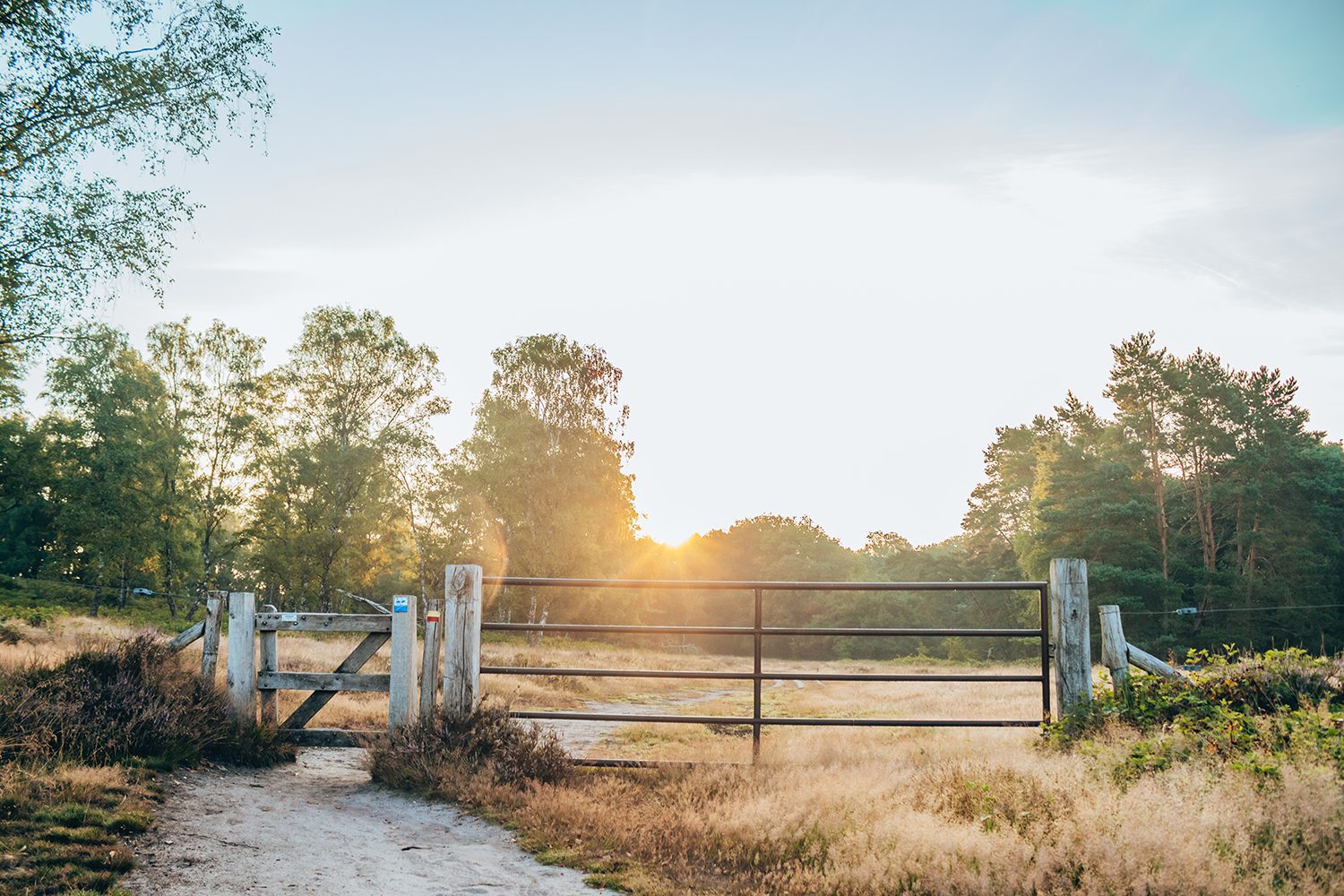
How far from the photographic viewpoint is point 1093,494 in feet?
156

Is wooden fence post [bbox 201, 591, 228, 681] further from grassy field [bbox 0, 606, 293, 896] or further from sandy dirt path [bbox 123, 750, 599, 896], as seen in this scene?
sandy dirt path [bbox 123, 750, 599, 896]

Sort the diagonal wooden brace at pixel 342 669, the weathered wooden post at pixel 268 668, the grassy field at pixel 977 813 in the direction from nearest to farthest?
the grassy field at pixel 977 813 → the diagonal wooden brace at pixel 342 669 → the weathered wooden post at pixel 268 668

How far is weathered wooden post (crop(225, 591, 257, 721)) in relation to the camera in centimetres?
873

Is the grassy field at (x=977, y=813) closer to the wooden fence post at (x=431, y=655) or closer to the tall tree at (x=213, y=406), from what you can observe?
the wooden fence post at (x=431, y=655)

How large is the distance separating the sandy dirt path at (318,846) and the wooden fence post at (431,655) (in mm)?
890

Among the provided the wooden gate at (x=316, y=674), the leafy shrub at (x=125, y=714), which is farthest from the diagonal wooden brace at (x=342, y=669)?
the leafy shrub at (x=125, y=714)

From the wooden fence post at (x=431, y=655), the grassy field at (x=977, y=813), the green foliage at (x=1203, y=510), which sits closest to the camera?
the grassy field at (x=977, y=813)

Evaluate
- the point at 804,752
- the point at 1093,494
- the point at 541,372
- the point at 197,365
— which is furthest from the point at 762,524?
the point at 804,752

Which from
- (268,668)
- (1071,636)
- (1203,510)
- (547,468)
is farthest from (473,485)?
(1203,510)

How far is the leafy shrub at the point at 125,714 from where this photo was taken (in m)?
6.67

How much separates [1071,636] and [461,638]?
582 cm

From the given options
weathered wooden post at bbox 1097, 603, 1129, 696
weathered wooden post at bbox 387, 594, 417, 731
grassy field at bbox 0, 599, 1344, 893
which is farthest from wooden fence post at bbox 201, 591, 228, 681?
weathered wooden post at bbox 1097, 603, 1129, 696

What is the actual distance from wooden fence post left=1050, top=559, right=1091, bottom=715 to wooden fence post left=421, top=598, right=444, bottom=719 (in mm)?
5962

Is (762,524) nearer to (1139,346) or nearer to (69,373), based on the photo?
(1139,346)
